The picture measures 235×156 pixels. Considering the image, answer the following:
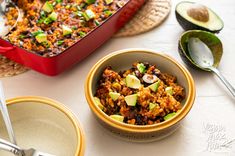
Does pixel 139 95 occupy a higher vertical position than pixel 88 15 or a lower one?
lower

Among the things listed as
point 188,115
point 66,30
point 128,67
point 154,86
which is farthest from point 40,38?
point 188,115

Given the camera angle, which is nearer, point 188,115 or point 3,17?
point 188,115

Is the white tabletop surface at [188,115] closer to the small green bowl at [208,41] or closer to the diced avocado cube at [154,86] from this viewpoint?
the small green bowl at [208,41]

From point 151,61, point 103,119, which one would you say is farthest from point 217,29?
point 103,119

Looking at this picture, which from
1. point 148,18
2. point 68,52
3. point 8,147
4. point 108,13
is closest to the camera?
point 8,147

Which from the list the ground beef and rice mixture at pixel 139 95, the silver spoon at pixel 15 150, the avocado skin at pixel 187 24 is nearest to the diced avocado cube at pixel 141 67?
the ground beef and rice mixture at pixel 139 95

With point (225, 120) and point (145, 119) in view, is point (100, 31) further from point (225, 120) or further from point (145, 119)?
point (225, 120)

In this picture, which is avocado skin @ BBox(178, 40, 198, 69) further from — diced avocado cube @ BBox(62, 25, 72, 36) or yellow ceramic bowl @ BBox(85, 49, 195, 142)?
diced avocado cube @ BBox(62, 25, 72, 36)

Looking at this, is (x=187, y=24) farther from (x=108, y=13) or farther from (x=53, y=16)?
(x=53, y=16)
